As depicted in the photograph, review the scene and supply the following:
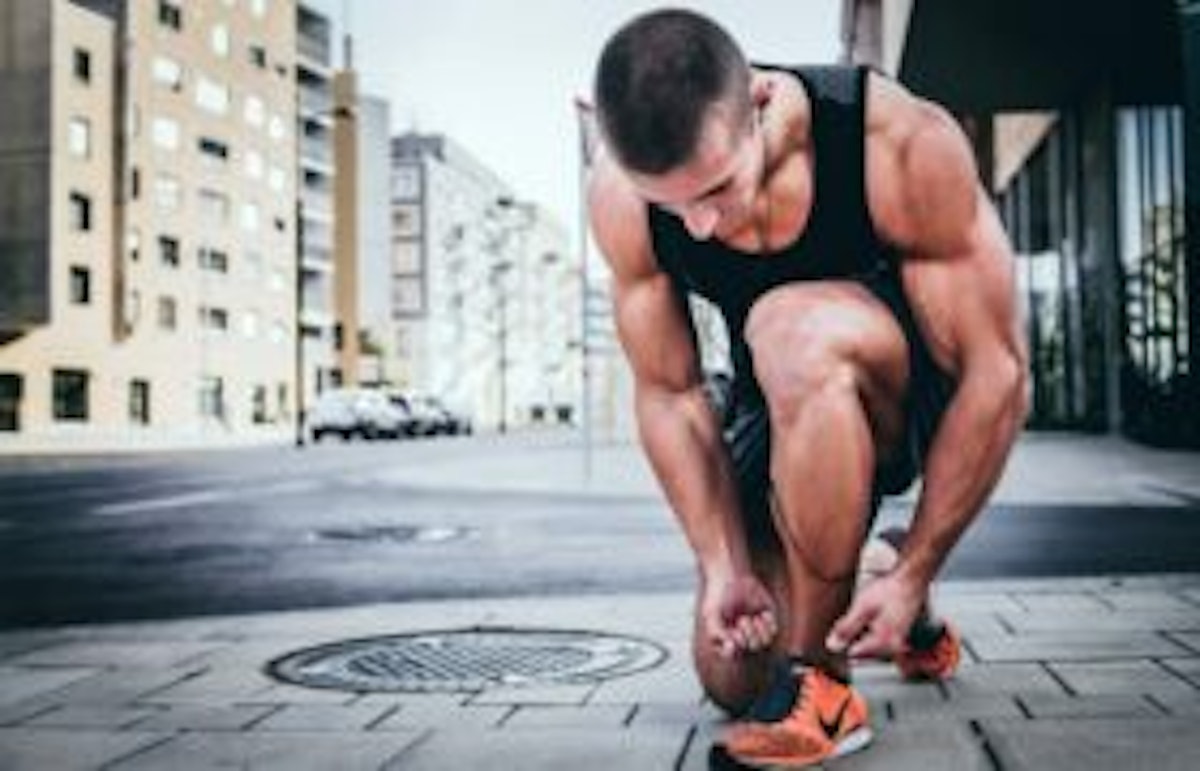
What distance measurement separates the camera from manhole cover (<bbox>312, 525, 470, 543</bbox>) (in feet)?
30.0

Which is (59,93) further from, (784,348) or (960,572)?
(784,348)

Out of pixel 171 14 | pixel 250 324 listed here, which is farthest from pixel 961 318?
pixel 250 324

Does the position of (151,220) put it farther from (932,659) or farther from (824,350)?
(824,350)

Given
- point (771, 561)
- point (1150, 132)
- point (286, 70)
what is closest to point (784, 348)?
point (771, 561)

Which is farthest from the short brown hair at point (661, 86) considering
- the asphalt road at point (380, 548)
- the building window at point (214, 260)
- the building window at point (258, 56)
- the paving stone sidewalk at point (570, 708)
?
the building window at point (258, 56)

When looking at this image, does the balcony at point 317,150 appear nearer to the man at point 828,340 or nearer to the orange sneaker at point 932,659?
the orange sneaker at point 932,659

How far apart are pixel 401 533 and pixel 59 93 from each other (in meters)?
39.8

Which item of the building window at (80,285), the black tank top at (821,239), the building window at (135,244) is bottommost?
the black tank top at (821,239)

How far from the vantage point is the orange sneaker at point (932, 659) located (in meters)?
3.80

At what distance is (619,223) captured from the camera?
3.08m

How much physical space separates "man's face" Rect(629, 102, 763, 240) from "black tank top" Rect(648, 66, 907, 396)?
21 cm

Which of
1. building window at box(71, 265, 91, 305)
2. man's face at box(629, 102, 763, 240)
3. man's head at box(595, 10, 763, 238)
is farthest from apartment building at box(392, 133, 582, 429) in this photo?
man's head at box(595, 10, 763, 238)

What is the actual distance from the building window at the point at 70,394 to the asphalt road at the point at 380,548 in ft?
112

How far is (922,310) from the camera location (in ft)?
9.75
